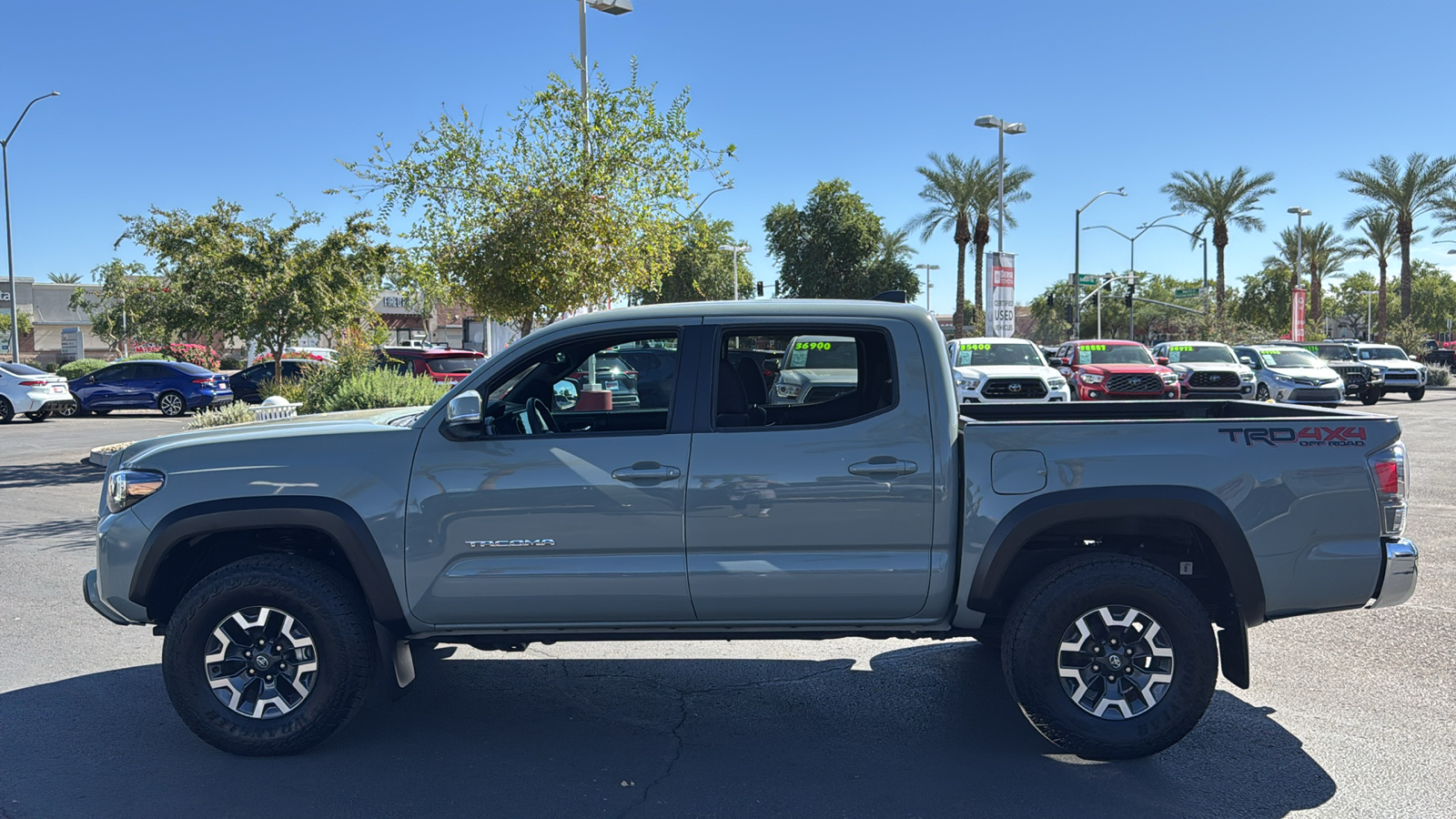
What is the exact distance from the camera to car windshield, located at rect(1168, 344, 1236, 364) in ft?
80.4

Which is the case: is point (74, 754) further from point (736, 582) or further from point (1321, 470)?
point (1321, 470)

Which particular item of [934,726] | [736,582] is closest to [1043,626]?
[934,726]

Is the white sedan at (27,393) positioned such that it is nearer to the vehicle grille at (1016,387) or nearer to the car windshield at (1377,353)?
the vehicle grille at (1016,387)

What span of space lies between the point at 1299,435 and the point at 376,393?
1327 cm

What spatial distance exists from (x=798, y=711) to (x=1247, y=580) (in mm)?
2020

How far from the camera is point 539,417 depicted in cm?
512

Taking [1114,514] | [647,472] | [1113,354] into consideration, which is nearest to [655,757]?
[647,472]

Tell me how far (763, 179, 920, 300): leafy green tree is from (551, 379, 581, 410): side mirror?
140ft

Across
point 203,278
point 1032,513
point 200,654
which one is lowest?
point 200,654

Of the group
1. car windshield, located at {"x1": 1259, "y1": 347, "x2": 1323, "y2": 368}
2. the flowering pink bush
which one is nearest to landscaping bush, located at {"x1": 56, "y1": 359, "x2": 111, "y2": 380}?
the flowering pink bush

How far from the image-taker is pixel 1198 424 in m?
4.29

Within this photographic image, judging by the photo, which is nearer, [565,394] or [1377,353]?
[565,394]

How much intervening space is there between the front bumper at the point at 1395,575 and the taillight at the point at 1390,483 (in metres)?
0.08

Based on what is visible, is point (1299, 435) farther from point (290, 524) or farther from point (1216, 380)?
point (1216, 380)
